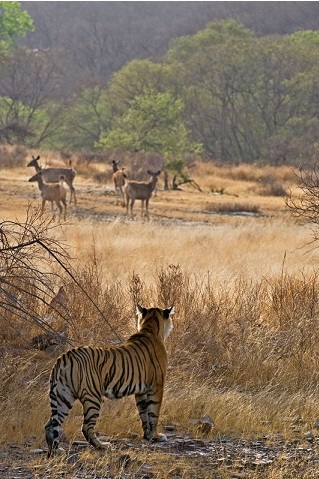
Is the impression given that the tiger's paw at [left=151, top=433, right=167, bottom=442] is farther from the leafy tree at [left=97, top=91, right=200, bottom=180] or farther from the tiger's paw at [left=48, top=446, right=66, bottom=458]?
the leafy tree at [left=97, top=91, right=200, bottom=180]

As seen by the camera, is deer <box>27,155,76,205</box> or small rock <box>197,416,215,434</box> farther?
deer <box>27,155,76,205</box>

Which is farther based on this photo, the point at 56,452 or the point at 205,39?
the point at 205,39

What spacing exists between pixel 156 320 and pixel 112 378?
0.75 meters

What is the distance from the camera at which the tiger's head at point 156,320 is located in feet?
22.7

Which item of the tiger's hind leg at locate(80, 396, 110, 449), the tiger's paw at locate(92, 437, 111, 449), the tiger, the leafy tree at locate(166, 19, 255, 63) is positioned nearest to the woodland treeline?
the leafy tree at locate(166, 19, 255, 63)

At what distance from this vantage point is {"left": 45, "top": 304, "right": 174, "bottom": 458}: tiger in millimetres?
6109

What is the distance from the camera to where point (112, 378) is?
20.8 ft

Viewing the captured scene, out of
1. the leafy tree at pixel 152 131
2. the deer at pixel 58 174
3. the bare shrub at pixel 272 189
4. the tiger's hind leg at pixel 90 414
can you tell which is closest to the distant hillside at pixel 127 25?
the leafy tree at pixel 152 131

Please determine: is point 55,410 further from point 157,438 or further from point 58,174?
point 58,174

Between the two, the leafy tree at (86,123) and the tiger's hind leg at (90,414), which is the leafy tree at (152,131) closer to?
A: the leafy tree at (86,123)

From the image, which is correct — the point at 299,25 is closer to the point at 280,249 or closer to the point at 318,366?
the point at 280,249

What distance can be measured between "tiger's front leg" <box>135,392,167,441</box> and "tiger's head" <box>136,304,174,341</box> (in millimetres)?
480

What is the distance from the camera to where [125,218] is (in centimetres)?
2605

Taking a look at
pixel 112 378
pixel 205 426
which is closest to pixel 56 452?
pixel 112 378
